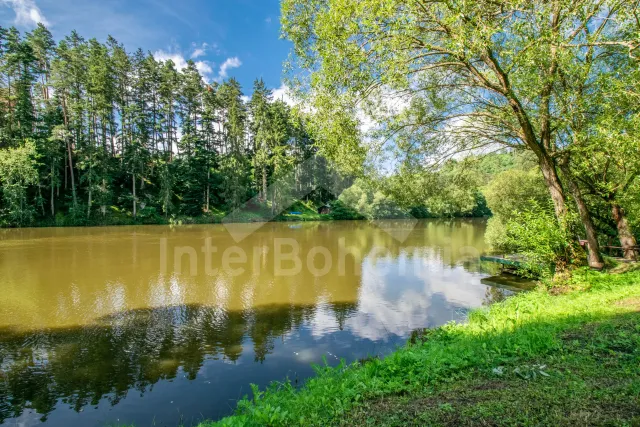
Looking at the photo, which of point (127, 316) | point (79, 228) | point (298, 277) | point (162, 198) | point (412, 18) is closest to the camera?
point (412, 18)

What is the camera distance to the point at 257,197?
53.5m

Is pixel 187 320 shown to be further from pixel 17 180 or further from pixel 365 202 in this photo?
pixel 365 202

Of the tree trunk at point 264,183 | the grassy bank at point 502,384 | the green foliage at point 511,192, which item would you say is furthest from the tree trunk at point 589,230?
the tree trunk at point 264,183

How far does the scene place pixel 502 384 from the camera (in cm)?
386

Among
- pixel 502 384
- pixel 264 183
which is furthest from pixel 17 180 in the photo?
pixel 502 384

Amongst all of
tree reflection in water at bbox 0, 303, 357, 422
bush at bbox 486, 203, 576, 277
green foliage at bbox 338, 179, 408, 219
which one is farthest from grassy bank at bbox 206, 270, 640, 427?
green foliage at bbox 338, 179, 408, 219

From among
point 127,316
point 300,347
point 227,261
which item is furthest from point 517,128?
point 227,261

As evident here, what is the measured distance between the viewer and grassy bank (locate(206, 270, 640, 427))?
3107 millimetres

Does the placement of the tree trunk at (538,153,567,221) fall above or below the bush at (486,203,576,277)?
above

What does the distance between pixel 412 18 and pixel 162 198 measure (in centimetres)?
4117

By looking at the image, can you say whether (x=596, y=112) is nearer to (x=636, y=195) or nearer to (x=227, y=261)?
(x=636, y=195)

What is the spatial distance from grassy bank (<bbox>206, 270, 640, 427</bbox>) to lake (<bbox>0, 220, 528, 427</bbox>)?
1.96 metres

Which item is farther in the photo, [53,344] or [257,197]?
[257,197]

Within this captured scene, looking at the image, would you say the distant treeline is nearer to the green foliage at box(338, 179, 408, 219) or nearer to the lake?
the green foliage at box(338, 179, 408, 219)
